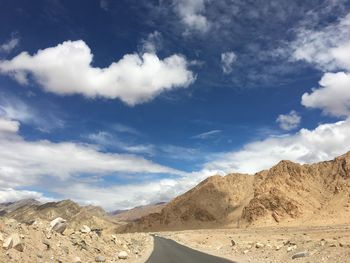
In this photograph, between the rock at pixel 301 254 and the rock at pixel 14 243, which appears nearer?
the rock at pixel 14 243

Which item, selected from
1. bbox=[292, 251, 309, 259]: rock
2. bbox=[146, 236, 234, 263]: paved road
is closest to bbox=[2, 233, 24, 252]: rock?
bbox=[146, 236, 234, 263]: paved road

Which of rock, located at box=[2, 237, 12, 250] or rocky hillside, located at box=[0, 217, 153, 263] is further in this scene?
rocky hillside, located at box=[0, 217, 153, 263]

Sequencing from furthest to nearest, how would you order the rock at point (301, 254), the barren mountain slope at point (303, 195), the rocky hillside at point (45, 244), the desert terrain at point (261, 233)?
the barren mountain slope at point (303, 195) → the rock at point (301, 254) → the desert terrain at point (261, 233) → the rocky hillside at point (45, 244)

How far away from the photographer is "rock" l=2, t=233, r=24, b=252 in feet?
53.8

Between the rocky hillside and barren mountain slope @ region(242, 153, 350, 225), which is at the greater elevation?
barren mountain slope @ region(242, 153, 350, 225)

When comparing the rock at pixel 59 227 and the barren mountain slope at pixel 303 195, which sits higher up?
the barren mountain slope at pixel 303 195

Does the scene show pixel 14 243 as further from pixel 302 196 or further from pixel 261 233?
pixel 302 196

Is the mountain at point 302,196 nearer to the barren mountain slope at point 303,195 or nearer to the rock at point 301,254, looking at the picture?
the barren mountain slope at point 303,195

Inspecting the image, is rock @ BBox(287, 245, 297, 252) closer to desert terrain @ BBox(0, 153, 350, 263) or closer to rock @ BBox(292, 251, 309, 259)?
desert terrain @ BBox(0, 153, 350, 263)

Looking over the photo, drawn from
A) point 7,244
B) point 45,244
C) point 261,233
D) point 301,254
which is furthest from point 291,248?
point 261,233

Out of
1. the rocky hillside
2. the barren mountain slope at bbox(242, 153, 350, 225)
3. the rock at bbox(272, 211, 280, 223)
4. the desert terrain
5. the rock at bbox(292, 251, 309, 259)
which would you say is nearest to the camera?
the rocky hillside

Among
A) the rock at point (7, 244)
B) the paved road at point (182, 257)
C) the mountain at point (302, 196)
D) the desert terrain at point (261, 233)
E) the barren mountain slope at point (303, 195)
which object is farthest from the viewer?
the barren mountain slope at point (303, 195)

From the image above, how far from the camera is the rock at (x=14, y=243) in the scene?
16.4 meters

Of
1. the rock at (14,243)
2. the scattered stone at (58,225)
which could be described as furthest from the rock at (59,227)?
the rock at (14,243)
